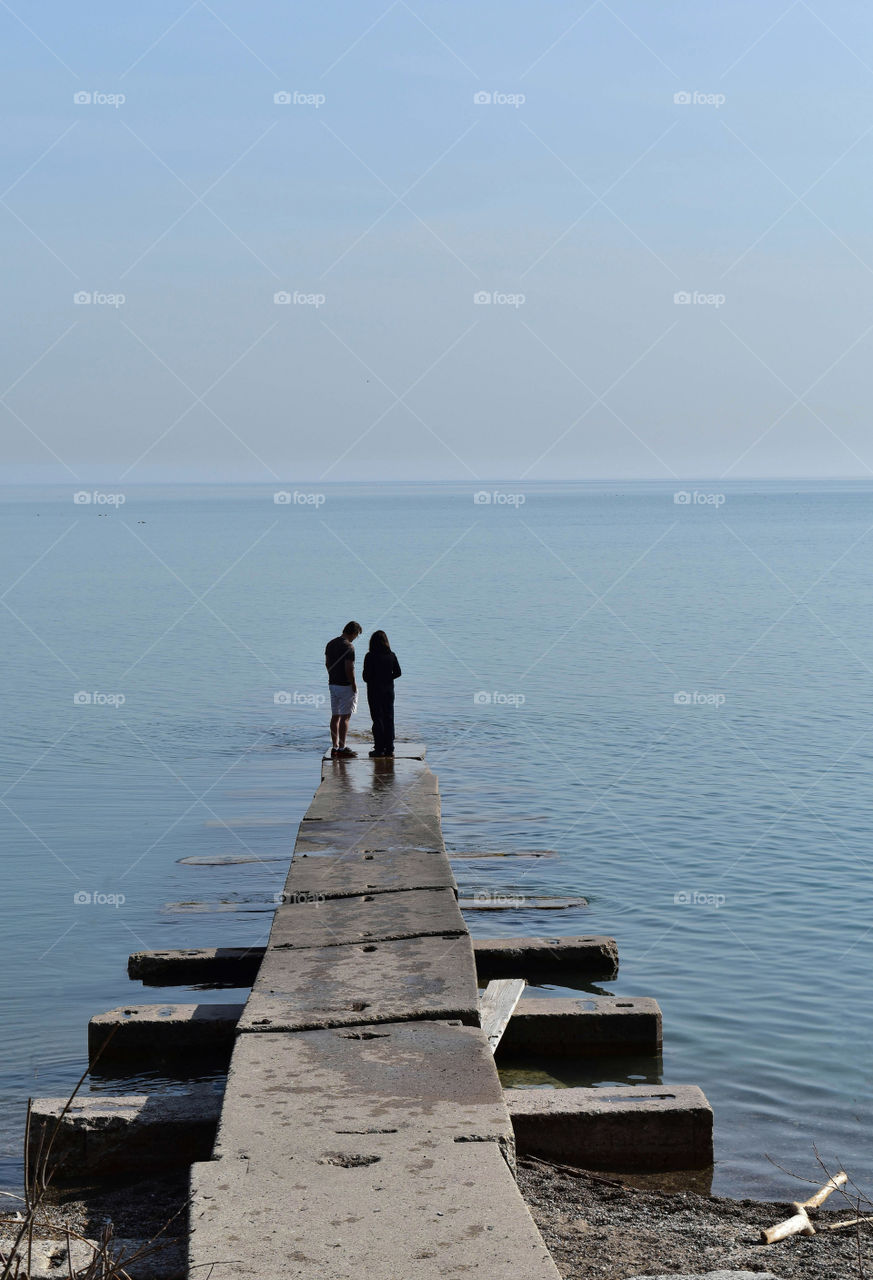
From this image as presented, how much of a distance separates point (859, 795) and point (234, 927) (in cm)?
906

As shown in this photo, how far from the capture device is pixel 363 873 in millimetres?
10211

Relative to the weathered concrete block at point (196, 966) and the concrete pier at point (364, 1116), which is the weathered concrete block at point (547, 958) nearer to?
the concrete pier at point (364, 1116)

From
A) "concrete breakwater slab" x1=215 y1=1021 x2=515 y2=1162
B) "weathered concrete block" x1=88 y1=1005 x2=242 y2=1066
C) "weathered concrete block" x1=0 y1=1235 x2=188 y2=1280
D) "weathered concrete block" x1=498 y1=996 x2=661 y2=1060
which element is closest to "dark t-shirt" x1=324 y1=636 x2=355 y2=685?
"weathered concrete block" x1=88 y1=1005 x2=242 y2=1066

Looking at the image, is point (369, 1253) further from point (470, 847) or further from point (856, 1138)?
point (470, 847)

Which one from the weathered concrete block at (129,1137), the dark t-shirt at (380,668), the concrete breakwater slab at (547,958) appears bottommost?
the weathered concrete block at (129,1137)

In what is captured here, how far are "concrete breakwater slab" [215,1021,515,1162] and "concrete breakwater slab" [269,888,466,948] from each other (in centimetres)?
166

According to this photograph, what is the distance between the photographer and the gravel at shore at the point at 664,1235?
5.18 meters

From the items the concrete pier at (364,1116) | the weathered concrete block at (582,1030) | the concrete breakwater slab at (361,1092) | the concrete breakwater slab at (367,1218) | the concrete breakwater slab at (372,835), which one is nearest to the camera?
the concrete breakwater slab at (367,1218)

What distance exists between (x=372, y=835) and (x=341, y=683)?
4.26 meters

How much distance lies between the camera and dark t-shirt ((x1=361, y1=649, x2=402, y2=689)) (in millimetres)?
15227

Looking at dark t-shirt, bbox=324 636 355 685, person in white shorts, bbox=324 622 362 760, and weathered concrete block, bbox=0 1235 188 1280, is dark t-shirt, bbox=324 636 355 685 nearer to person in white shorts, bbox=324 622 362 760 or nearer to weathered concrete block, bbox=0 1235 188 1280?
person in white shorts, bbox=324 622 362 760

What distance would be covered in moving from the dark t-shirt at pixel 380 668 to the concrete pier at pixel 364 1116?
224 inches

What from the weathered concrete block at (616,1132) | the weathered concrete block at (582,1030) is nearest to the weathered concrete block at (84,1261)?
the weathered concrete block at (616,1132)

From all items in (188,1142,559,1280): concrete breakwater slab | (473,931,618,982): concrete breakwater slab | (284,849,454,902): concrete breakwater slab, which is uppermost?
(284,849,454,902): concrete breakwater slab
